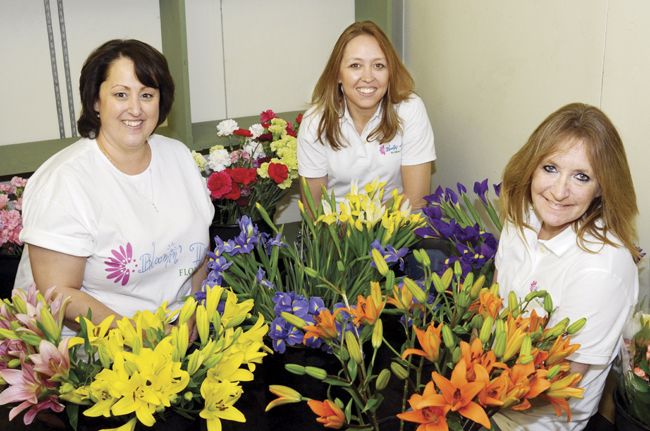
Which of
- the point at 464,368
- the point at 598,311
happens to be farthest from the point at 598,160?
the point at 464,368

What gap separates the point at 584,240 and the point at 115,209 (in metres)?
1.08

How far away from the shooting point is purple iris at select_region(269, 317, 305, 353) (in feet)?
3.20

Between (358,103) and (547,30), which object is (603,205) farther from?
(358,103)

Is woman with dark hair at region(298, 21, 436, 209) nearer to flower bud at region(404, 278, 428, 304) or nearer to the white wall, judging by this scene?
the white wall

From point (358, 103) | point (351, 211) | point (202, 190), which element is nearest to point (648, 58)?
point (351, 211)

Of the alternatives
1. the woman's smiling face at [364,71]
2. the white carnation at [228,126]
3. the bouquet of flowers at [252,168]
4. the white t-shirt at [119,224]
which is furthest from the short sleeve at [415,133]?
the white t-shirt at [119,224]

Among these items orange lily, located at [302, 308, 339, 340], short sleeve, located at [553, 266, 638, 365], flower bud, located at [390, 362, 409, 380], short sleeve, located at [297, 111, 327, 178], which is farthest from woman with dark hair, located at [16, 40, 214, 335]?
short sleeve, located at [553, 266, 638, 365]

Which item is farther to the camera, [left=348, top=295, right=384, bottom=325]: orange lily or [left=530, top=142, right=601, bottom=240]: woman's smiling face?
[left=530, top=142, right=601, bottom=240]: woman's smiling face

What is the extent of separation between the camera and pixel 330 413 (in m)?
0.70

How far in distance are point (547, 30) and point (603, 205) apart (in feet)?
2.33

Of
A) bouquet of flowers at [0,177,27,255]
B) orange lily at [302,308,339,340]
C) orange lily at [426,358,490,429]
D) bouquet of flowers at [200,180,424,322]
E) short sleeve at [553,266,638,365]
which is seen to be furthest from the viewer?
bouquet of flowers at [0,177,27,255]

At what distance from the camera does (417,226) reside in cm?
134

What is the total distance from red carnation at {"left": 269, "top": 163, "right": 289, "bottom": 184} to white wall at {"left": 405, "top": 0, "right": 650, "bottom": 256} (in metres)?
0.68

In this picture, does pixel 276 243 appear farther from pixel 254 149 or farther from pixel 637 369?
pixel 254 149
